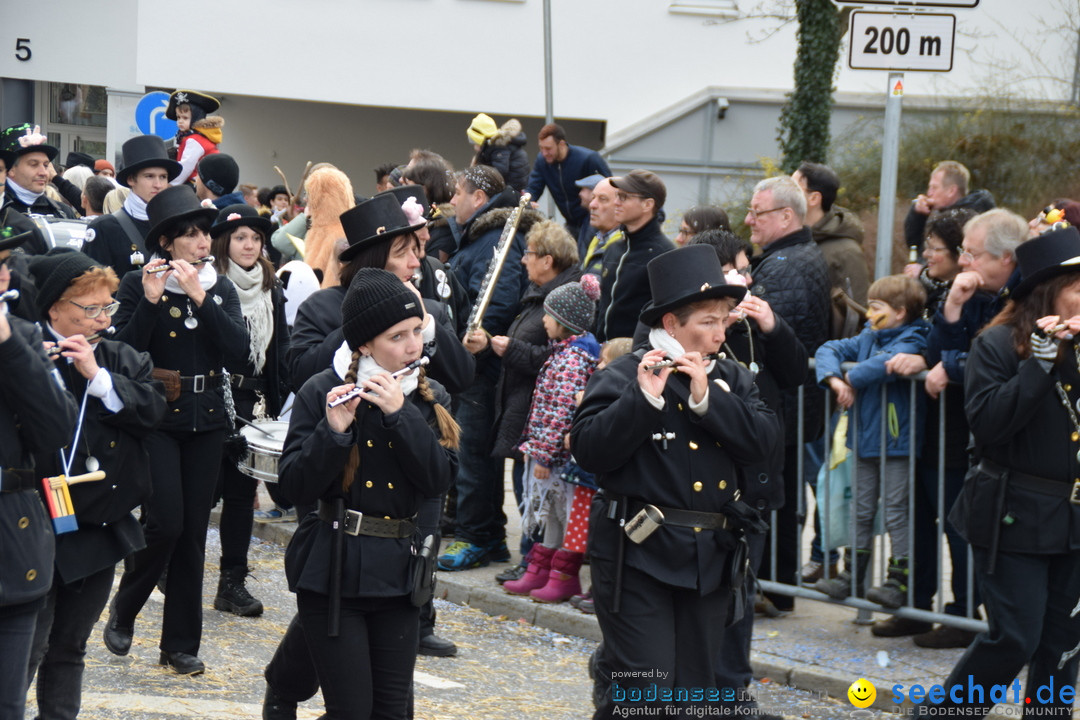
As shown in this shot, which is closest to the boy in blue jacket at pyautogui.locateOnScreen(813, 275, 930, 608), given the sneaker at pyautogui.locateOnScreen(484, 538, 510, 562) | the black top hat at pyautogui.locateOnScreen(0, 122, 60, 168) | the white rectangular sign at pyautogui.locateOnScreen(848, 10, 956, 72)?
the white rectangular sign at pyautogui.locateOnScreen(848, 10, 956, 72)

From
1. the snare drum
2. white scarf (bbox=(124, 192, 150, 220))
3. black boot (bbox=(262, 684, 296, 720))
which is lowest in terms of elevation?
black boot (bbox=(262, 684, 296, 720))

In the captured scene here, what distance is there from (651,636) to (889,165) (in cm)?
338

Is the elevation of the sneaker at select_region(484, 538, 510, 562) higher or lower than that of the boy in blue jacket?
lower

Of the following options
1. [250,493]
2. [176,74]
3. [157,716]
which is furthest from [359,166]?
[157,716]

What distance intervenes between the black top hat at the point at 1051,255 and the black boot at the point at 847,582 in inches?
→ 82.4

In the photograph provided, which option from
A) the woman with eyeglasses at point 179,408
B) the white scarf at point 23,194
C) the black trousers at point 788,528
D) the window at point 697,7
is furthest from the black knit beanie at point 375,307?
the window at point 697,7

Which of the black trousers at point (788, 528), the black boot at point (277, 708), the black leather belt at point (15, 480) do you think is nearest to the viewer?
the black leather belt at point (15, 480)

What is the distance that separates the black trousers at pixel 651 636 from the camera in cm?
461

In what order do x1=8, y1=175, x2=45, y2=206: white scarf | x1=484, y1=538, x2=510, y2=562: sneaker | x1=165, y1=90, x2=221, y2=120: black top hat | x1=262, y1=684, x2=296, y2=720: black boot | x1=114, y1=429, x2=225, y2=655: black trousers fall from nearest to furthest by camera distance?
x1=262, y1=684, x2=296, y2=720: black boot → x1=114, y1=429, x2=225, y2=655: black trousers → x1=8, y1=175, x2=45, y2=206: white scarf → x1=484, y1=538, x2=510, y2=562: sneaker → x1=165, y1=90, x2=221, y2=120: black top hat

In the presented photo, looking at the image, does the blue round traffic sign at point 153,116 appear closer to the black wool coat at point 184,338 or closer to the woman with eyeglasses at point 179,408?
the woman with eyeglasses at point 179,408

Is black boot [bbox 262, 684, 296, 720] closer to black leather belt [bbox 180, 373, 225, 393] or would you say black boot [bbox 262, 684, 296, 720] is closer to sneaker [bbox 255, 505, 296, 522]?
black leather belt [bbox 180, 373, 225, 393]

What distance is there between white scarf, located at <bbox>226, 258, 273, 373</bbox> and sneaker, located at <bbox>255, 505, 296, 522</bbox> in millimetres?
2577

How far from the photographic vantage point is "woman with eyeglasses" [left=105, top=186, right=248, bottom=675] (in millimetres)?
6160

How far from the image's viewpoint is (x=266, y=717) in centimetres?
488
